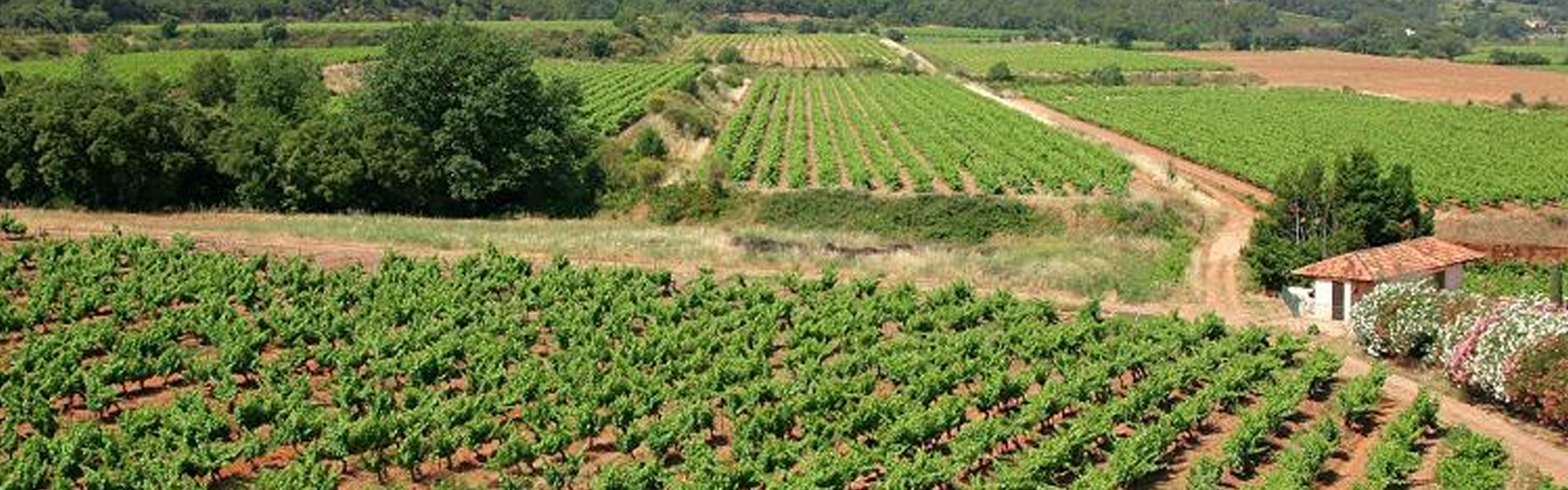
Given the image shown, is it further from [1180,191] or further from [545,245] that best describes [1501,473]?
[1180,191]

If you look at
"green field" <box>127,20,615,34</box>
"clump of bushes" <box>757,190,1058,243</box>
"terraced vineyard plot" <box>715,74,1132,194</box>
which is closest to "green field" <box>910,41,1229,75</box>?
"green field" <box>127,20,615,34</box>

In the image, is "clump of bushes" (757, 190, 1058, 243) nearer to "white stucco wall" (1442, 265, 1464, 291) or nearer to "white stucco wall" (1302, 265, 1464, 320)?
"white stucco wall" (1302, 265, 1464, 320)

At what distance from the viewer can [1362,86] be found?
416 ft

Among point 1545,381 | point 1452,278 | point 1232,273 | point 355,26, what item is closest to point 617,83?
point 355,26

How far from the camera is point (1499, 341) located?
89.7ft

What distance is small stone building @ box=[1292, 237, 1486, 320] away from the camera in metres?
35.0

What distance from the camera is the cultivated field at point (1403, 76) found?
11606cm

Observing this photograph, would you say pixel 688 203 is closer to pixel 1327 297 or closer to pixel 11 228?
pixel 11 228

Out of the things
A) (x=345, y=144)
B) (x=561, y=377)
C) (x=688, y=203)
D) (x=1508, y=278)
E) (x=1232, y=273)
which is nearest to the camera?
(x=561, y=377)

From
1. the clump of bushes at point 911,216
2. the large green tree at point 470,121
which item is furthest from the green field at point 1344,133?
the large green tree at point 470,121

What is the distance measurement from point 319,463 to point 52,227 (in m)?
20.1

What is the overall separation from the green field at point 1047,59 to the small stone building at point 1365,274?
3784 inches

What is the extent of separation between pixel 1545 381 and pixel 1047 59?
127759mm

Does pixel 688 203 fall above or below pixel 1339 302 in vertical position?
above
